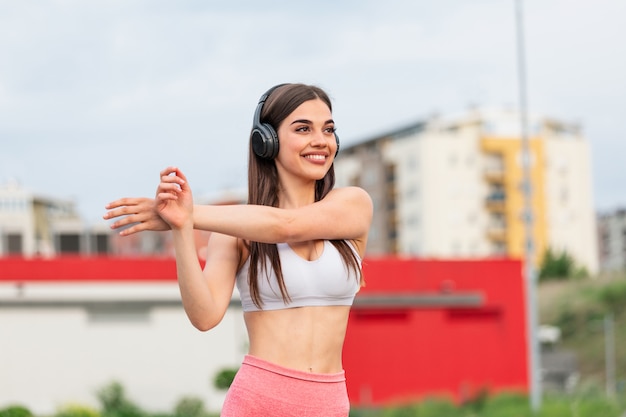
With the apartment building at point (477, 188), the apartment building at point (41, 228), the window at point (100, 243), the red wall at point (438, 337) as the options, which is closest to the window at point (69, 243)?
the apartment building at point (41, 228)

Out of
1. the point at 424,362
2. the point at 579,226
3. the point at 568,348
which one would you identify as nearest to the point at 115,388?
the point at 424,362

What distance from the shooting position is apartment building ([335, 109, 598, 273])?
288 ft

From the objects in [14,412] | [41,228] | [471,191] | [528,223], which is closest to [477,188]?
[471,191]

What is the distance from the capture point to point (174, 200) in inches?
127

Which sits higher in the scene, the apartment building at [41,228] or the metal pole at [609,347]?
the apartment building at [41,228]

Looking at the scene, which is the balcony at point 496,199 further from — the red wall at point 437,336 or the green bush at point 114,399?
the green bush at point 114,399

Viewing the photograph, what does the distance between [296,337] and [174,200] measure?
53cm

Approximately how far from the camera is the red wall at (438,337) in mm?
34375

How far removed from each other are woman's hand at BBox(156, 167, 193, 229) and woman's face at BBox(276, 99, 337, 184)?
0.42 m

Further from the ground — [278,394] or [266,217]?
[266,217]

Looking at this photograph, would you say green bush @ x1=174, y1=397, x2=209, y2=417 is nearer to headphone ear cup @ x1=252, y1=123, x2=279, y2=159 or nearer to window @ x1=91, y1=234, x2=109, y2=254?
window @ x1=91, y1=234, x2=109, y2=254

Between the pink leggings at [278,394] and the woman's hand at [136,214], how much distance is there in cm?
48

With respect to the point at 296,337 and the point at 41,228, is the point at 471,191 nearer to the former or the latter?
the point at 41,228

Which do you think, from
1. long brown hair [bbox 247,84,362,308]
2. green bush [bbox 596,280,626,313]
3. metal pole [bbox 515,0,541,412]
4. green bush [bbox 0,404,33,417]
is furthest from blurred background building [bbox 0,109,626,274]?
long brown hair [bbox 247,84,362,308]
